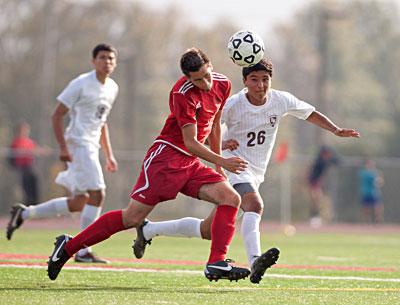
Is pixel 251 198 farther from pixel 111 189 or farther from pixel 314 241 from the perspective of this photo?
pixel 111 189

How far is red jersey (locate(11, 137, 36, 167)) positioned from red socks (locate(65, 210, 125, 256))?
16.1 m

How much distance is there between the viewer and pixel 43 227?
78.7ft

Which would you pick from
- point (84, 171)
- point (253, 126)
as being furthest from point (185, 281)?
point (84, 171)

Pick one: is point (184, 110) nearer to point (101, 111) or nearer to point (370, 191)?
point (101, 111)

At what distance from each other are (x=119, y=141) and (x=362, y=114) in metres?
16.5

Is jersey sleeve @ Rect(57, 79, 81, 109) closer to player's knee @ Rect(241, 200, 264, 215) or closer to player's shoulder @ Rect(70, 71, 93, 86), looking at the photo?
player's shoulder @ Rect(70, 71, 93, 86)

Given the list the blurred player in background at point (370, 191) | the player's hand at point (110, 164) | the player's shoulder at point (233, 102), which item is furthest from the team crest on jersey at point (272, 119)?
the blurred player in background at point (370, 191)

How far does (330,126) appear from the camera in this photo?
9789mm

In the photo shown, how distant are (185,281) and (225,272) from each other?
1.07 metres

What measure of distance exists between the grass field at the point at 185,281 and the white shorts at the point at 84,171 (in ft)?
2.82

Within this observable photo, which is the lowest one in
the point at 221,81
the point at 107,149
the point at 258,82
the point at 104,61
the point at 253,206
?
the point at 253,206

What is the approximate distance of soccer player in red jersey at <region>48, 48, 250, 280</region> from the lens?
841 cm

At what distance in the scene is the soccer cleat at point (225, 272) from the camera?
26.7ft

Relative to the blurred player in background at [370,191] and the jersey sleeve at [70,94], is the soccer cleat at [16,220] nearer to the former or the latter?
the jersey sleeve at [70,94]
